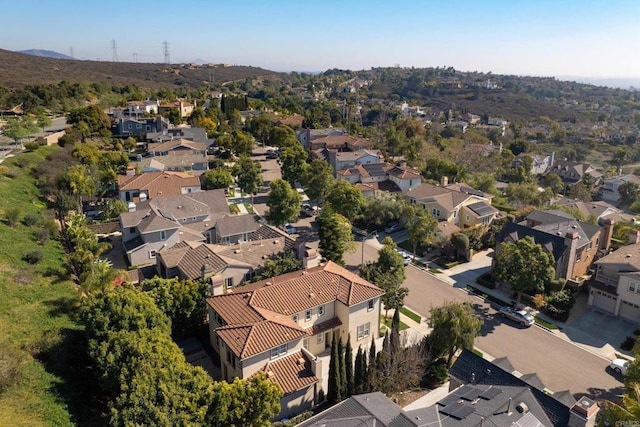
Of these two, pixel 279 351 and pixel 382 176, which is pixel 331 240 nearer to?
pixel 279 351

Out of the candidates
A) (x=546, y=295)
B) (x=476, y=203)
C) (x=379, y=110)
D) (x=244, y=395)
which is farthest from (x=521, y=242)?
(x=379, y=110)

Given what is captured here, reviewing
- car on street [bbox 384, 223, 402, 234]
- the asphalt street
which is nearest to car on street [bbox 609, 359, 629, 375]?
the asphalt street

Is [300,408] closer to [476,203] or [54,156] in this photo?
[476,203]

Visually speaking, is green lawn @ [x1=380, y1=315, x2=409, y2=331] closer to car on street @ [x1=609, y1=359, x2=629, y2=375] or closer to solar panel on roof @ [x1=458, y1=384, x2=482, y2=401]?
solar panel on roof @ [x1=458, y1=384, x2=482, y2=401]

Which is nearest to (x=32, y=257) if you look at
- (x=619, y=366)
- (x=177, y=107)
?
(x=619, y=366)

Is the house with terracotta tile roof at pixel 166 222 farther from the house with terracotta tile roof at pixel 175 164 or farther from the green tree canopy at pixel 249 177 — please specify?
the house with terracotta tile roof at pixel 175 164
